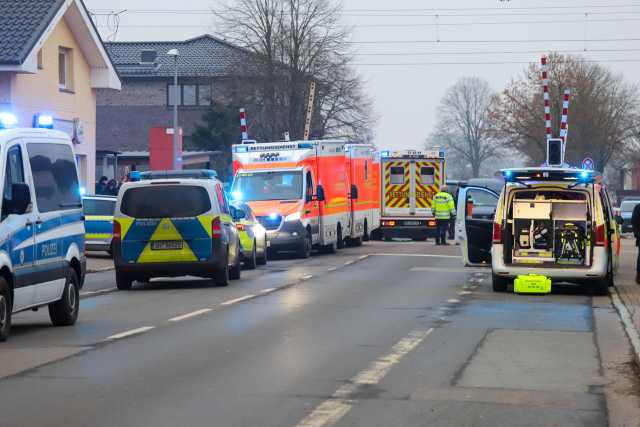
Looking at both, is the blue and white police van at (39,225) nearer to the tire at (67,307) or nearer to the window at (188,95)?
the tire at (67,307)

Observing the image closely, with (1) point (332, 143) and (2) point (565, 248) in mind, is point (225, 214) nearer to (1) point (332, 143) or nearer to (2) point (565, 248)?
(2) point (565, 248)

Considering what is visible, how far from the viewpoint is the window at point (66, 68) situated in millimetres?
40125

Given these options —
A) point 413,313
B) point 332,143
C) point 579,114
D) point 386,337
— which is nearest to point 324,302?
point 413,313

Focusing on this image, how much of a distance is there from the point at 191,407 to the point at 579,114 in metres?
77.1

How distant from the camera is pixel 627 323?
16078 mm

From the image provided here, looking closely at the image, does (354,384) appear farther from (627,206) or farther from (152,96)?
(152,96)

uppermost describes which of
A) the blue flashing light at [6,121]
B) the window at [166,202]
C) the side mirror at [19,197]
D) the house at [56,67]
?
the house at [56,67]

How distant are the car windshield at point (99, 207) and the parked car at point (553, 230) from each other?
15.2 meters

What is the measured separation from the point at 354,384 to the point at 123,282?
12.2 meters

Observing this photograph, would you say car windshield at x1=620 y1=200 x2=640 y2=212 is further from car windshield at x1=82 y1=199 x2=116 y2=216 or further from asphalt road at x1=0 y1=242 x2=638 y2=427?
asphalt road at x1=0 y1=242 x2=638 y2=427

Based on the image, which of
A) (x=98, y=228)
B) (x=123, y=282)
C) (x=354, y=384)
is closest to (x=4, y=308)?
(x=354, y=384)

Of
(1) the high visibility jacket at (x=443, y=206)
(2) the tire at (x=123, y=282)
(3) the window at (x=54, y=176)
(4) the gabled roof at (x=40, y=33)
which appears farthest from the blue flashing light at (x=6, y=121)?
(1) the high visibility jacket at (x=443, y=206)

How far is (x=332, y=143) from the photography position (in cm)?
3616

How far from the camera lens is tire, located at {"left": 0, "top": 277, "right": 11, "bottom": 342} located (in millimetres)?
13422
